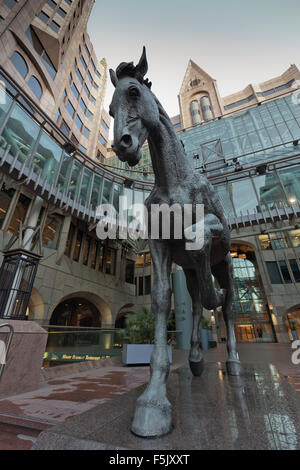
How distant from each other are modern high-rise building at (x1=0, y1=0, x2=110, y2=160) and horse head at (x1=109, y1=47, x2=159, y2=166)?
21.0 meters

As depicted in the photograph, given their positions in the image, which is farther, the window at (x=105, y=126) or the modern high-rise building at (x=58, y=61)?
the window at (x=105, y=126)

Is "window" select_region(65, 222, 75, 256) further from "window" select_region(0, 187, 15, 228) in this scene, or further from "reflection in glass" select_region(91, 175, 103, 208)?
"window" select_region(0, 187, 15, 228)

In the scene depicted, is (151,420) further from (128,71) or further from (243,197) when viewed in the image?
(243,197)

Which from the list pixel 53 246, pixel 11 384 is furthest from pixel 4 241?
pixel 11 384

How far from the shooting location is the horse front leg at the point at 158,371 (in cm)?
120

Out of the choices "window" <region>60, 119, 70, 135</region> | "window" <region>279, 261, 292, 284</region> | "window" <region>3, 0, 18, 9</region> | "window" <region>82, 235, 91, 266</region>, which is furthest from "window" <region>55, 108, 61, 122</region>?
"window" <region>279, 261, 292, 284</region>

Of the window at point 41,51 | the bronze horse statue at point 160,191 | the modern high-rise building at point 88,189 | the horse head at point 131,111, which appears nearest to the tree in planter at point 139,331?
the modern high-rise building at point 88,189

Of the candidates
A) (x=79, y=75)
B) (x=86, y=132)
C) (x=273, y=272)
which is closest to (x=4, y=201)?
(x=86, y=132)

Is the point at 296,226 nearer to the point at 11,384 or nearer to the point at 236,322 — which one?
the point at 236,322

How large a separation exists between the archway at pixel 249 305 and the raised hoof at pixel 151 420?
26039mm

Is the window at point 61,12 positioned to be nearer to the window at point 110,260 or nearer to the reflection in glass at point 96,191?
the reflection in glass at point 96,191

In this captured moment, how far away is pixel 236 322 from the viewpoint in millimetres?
26312

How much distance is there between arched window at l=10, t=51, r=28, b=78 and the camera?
62.6ft
